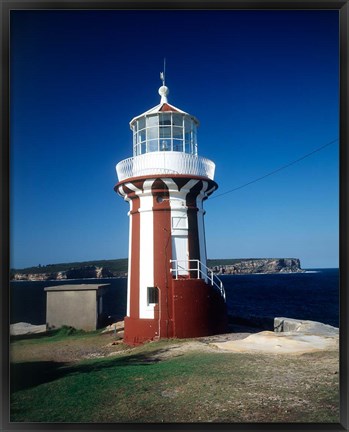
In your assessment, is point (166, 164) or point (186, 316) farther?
point (166, 164)

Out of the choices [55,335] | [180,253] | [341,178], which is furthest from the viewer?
[55,335]

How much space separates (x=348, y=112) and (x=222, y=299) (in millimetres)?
3942

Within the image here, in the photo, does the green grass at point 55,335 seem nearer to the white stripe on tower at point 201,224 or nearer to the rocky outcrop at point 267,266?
the white stripe on tower at point 201,224

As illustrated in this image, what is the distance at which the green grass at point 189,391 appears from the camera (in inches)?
159

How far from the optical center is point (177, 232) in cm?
685

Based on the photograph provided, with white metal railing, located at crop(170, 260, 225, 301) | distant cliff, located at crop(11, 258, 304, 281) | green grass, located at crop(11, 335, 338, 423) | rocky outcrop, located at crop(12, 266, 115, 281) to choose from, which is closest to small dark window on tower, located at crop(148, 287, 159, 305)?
white metal railing, located at crop(170, 260, 225, 301)

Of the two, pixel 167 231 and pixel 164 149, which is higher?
pixel 164 149

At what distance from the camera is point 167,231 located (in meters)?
6.81

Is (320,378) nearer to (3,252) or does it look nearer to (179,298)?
(179,298)

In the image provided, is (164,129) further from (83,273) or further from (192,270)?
(83,273)

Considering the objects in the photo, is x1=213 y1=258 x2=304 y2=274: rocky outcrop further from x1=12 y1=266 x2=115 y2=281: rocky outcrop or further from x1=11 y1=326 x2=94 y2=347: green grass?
x1=11 y1=326 x2=94 y2=347: green grass

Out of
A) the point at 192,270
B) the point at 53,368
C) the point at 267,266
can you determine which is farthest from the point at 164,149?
the point at 267,266

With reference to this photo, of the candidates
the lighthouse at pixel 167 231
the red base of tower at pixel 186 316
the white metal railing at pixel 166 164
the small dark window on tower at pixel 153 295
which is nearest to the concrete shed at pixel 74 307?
the lighthouse at pixel 167 231

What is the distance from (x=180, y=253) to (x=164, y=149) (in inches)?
71.5
